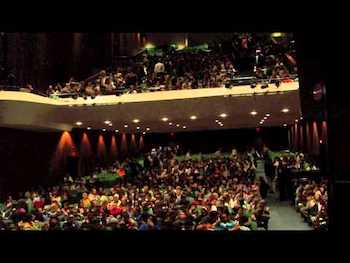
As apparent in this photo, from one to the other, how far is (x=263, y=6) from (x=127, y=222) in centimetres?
340

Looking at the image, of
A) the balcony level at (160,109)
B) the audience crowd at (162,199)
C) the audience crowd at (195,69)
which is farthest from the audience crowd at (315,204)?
the audience crowd at (195,69)

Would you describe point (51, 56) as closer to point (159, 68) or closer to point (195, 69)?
point (159, 68)

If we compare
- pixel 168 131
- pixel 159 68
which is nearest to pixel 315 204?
pixel 168 131

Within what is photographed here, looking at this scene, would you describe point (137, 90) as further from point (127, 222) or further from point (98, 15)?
point (98, 15)

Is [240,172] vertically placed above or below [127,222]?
above

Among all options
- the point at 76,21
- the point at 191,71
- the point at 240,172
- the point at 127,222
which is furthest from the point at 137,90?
the point at 76,21

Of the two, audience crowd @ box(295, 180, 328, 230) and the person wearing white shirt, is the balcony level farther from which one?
audience crowd @ box(295, 180, 328, 230)

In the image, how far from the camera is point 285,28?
4.77 m

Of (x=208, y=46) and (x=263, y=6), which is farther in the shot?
(x=208, y=46)

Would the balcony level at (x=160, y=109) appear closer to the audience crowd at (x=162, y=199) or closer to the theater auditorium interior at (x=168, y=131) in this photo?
the theater auditorium interior at (x=168, y=131)

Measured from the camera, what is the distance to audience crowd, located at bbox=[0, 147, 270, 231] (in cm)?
623

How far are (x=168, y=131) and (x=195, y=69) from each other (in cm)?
263

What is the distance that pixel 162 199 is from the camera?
7.43m

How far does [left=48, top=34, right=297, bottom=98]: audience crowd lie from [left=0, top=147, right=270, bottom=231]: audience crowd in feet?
5.15
